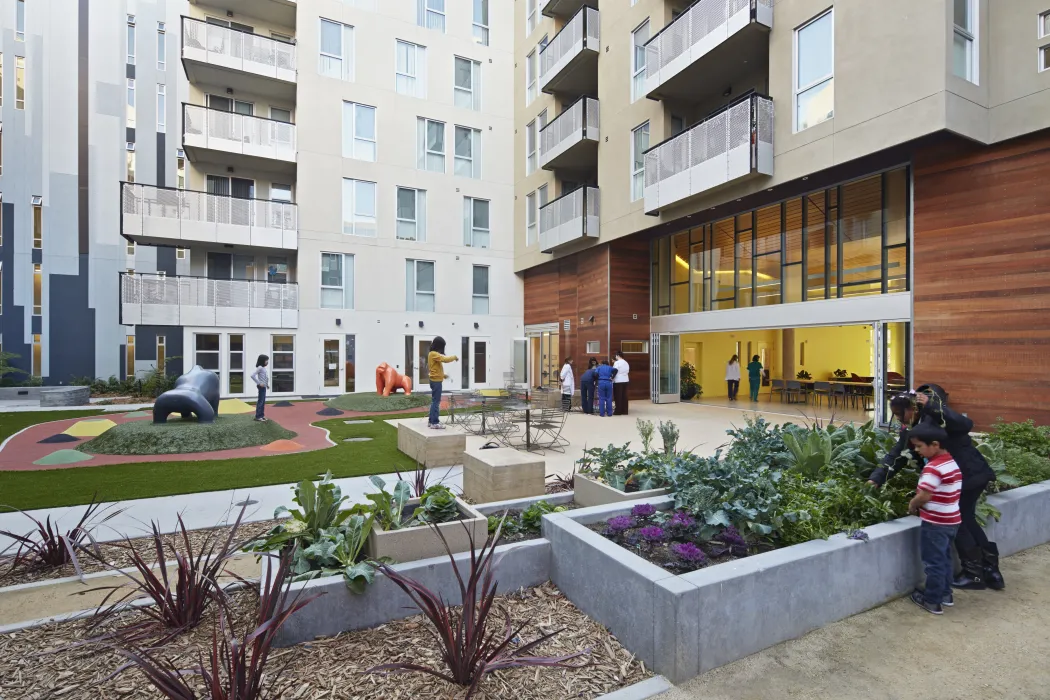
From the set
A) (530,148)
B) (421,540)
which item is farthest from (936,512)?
(530,148)

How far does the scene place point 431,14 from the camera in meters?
21.2

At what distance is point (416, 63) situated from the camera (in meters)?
20.9

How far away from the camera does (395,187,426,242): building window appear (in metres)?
20.6

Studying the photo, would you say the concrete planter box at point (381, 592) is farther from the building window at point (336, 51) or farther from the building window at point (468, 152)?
the building window at point (336, 51)

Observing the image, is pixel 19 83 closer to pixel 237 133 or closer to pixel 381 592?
pixel 237 133

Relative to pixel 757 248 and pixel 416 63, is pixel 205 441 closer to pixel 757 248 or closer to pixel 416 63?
pixel 757 248

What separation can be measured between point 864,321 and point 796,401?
6.80 m

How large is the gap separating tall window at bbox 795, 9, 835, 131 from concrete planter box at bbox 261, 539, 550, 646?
11.2 metres

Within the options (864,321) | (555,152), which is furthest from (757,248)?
(555,152)

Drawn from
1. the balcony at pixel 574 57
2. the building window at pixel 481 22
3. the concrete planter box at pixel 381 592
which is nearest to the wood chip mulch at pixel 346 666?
the concrete planter box at pixel 381 592

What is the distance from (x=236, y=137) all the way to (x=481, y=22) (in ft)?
37.6

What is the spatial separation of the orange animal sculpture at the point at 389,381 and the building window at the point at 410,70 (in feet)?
37.1

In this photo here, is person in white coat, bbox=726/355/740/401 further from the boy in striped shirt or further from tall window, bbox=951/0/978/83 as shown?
the boy in striped shirt

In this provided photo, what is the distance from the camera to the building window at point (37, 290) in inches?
863
